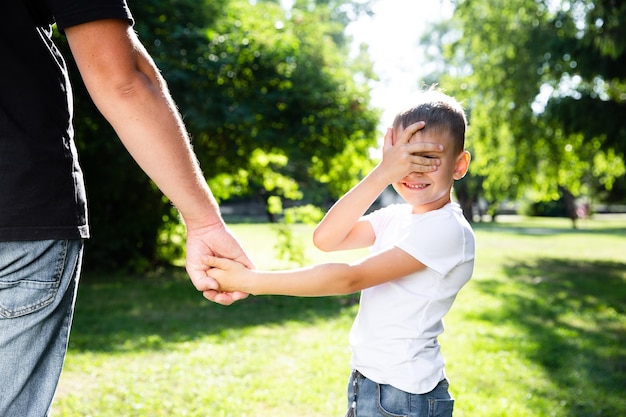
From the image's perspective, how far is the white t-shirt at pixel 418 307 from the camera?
77.9 inches

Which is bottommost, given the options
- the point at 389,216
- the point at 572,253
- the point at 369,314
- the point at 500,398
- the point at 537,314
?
the point at 572,253

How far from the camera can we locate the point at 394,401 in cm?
199

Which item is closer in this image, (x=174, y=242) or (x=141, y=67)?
(x=141, y=67)

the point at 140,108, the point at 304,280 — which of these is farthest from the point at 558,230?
the point at 140,108

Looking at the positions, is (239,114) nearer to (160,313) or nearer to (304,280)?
(160,313)

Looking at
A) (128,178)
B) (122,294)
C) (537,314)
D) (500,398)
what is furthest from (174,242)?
(500,398)

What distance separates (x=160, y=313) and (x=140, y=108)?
6652 mm

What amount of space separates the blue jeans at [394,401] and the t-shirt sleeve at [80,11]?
4.26ft

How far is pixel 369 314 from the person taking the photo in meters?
2.10

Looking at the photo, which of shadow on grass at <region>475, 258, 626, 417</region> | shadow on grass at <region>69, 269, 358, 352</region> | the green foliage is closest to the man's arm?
shadow on grass at <region>475, 258, 626, 417</region>

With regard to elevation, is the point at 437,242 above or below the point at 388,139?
below

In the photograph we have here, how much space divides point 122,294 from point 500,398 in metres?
5.98

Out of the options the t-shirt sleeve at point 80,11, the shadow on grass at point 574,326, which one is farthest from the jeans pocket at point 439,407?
the shadow on grass at point 574,326

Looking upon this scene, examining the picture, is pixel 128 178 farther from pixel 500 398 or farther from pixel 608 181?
pixel 608 181
